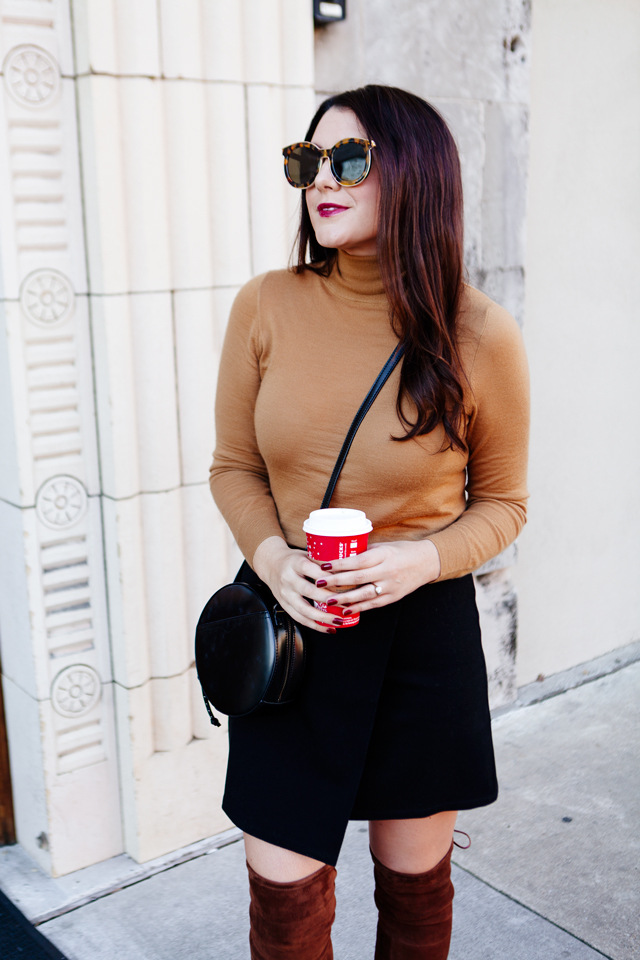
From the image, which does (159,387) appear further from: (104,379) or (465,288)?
(465,288)

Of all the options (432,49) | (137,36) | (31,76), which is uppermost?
(432,49)

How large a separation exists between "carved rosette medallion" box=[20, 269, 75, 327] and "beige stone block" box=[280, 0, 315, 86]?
0.91 meters

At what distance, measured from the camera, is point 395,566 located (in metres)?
1.61

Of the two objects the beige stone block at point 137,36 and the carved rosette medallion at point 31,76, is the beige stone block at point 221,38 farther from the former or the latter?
the carved rosette medallion at point 31,76

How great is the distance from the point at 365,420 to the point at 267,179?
4.32ft

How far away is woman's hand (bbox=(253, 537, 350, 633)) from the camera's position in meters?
1.56

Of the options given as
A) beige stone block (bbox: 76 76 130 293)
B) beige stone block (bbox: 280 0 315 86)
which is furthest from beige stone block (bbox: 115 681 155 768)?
beige stone block (bbox: 280 0 315 86)

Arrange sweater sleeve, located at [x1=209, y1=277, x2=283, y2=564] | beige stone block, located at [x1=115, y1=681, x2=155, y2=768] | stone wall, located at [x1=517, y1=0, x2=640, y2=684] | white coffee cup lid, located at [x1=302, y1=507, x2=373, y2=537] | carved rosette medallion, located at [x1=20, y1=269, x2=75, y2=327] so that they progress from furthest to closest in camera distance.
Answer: stone wall, located at [x1=517, y1=0, x2=640, y2=684], beige stone block, located at [x1=115, y1=681, x2=155, y2=768], carved rosette medallion, located at [x1=20, y1=269, x2=75, y2=327], sweater sleeve, located at [x1=209, y1=277, x2=283, y2=564], white coffee cup lid, located at [x1=302, y1=507, x2=373, y2=537]

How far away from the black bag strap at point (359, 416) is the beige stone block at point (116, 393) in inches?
42.1

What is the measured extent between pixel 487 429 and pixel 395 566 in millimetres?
352

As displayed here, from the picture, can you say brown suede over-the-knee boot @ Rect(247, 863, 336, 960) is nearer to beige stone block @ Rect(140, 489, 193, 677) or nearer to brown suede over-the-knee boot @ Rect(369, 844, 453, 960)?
brown suede over-the-knee boot @ Rect(369, 844, 453, 960)

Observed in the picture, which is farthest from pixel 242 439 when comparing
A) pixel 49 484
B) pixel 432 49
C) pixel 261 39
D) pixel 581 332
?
pixel 581 332

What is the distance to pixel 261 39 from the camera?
2.68 metres

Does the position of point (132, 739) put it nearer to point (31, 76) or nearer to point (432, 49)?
point (31, 76)
